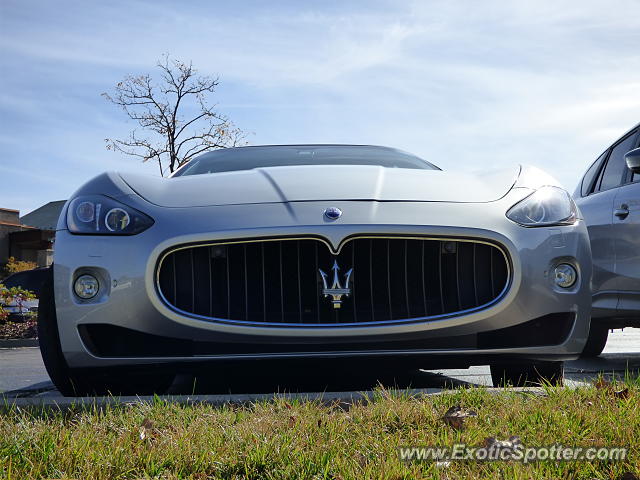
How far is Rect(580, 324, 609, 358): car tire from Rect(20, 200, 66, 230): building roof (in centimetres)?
6236

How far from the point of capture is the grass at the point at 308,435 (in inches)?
79.5

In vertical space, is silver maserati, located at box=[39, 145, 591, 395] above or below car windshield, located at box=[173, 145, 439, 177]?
below

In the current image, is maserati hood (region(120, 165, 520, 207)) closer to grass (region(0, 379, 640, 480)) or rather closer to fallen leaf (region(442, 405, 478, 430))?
grass (region(0, 379, 640, 480))

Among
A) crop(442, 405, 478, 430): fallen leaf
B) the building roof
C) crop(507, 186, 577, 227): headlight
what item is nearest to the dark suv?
crop(507, 186, 577, 227): headlight

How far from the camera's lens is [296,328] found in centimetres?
310


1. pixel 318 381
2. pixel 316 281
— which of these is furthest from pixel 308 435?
pixel 318 381

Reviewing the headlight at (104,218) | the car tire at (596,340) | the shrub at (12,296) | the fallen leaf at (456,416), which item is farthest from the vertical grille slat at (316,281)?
the shrub at (12,296)

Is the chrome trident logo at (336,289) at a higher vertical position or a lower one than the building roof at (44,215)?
lower

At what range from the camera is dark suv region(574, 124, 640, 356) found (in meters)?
5.14

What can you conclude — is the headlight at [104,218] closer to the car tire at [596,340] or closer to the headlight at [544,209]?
the headlight at [544,209]

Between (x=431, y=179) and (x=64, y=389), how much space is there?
1.95 metres

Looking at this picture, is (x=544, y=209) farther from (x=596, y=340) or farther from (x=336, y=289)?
(x=596, y=340)

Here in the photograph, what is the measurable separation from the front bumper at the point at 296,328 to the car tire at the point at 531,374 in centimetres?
18

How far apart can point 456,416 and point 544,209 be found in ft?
4.17
